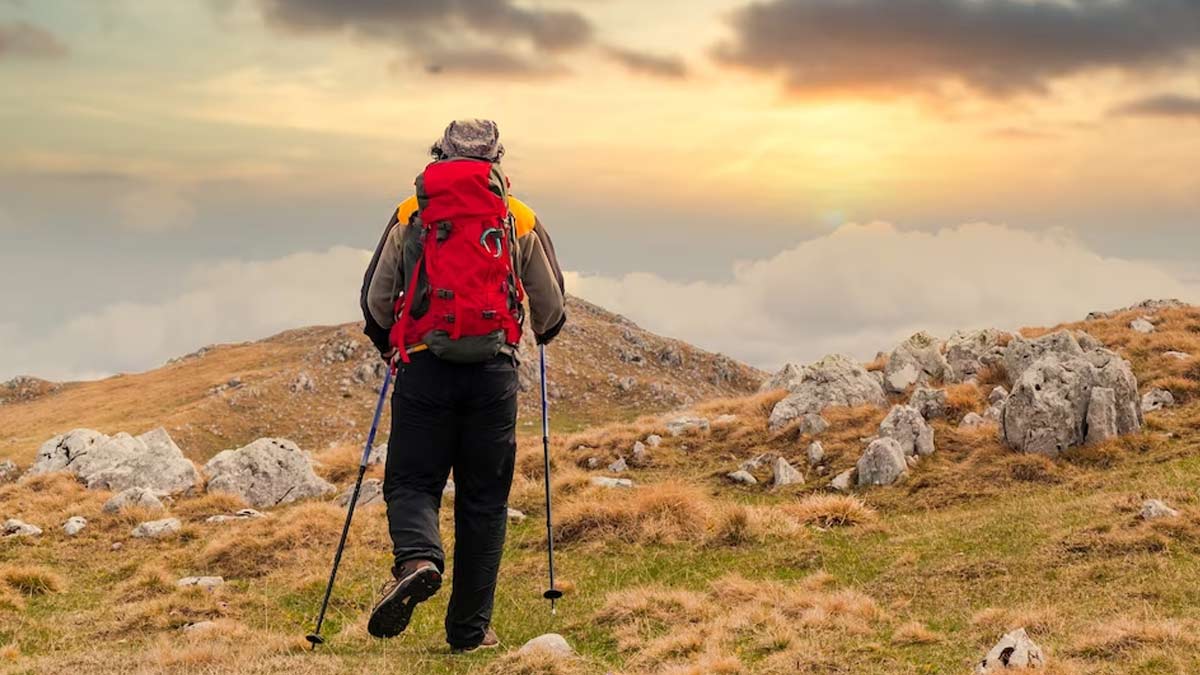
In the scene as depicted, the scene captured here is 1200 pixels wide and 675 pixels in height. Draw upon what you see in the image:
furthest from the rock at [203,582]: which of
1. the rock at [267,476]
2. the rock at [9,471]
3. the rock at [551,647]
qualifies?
the rock at [9,471]

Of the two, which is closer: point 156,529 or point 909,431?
point 156,529

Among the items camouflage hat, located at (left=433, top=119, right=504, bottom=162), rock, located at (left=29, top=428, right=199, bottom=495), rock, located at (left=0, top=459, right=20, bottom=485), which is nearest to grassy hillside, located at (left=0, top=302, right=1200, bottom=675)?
rock, located at (left=29, top=428, right=199, bottom=495)

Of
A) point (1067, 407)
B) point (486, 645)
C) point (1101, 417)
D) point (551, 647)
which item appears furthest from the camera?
point (1067, 407)

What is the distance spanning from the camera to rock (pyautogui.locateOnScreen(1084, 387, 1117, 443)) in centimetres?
1931

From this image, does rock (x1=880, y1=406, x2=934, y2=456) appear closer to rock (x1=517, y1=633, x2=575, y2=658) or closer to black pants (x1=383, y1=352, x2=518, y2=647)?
rock (x1=517, y1=633, x2=575, y2=658)

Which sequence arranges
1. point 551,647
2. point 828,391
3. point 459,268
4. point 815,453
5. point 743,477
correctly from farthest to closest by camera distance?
point 828,391 → point 815,453 → point 743,477 → point 551,647 → point 459,268

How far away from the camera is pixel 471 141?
8.87m

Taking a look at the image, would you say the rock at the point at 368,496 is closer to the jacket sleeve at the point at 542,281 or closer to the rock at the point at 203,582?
the rock at the point at 203,582

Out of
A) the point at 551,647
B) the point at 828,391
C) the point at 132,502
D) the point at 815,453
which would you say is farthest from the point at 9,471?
the point at 551,647

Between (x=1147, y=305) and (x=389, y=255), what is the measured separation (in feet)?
141

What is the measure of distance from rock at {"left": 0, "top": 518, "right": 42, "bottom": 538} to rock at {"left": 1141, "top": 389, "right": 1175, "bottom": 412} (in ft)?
81.9

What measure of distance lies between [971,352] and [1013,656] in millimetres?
23767

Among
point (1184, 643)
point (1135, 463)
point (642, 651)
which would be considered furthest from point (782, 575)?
point (1135, 463)

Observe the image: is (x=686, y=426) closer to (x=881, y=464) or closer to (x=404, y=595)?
(x=881, y=464)
